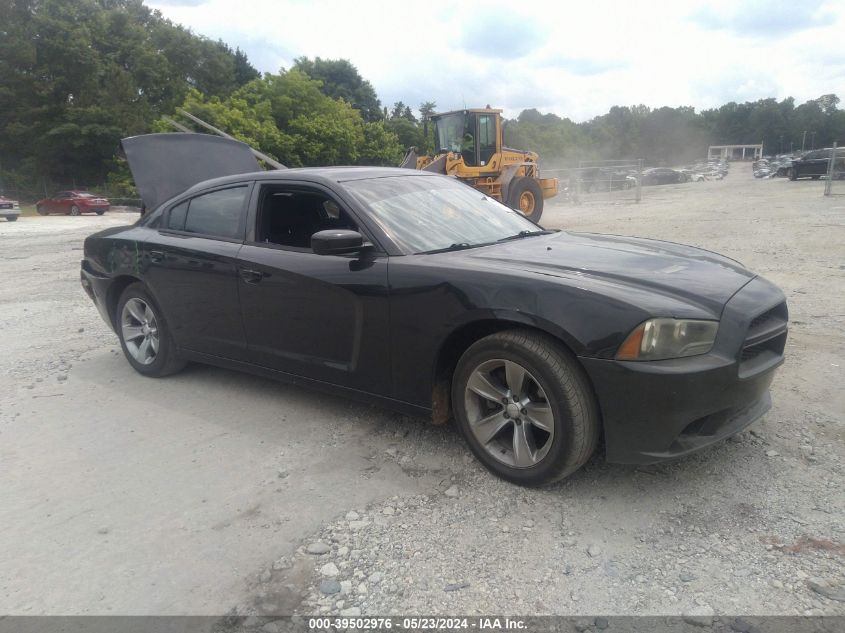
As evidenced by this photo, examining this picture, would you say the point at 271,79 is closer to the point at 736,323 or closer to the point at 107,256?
the point at 107,256

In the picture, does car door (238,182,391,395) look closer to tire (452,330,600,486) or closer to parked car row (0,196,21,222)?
tire (452,330,600,486)

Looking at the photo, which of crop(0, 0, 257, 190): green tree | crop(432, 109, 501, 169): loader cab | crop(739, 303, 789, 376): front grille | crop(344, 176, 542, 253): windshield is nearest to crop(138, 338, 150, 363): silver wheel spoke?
crop(344, 176, 542, 253): windshield

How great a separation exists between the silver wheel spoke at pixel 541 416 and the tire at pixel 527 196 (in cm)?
1461

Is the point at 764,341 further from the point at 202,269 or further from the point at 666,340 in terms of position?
the point at 202,269

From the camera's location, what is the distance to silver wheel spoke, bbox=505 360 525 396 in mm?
2998

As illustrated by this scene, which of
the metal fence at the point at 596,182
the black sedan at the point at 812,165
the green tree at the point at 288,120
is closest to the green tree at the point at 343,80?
the green tree at the point at 288,120

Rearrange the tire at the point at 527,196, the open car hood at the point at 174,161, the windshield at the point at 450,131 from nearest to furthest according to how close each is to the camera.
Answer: the open car hood at the point at 174,161 < the tire at the point at 527,196 < the windshield at the point at 450,131

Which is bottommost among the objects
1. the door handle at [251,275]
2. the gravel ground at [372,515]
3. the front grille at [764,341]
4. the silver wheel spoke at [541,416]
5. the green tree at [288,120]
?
the gravel ground at [372,515]

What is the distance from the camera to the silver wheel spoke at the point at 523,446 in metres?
3.05

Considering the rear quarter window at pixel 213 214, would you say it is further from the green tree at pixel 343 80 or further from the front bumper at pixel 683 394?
the green tree at pixel 343 80

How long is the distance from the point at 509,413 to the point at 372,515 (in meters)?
0.83

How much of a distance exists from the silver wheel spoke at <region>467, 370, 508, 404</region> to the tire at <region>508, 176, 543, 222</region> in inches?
570

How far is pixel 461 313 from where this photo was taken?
3.15 metres

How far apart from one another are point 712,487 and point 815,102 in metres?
156
